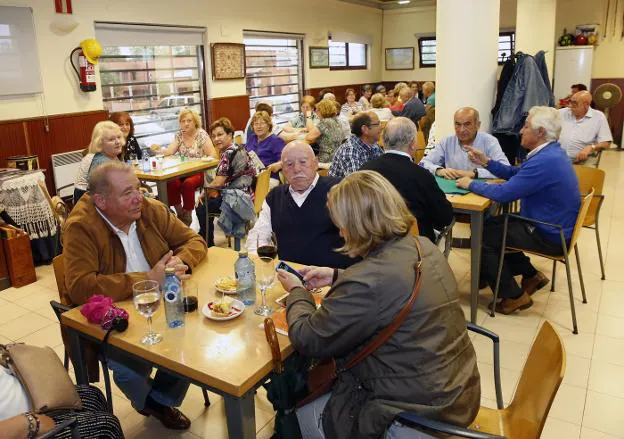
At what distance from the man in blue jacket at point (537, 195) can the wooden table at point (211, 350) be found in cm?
199

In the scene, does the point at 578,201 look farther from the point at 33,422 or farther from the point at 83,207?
the point at 33,422

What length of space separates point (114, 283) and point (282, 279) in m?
0.67

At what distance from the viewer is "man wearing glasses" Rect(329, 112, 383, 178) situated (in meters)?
3.96

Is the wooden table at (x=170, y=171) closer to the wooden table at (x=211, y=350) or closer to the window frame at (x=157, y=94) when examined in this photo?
the window frame at (x=157, y=94)

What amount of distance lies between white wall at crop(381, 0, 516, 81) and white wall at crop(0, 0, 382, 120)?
13.7 inches

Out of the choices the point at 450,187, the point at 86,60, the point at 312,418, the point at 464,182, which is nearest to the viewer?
the point at 312,418

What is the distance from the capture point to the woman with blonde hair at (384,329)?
5.00 ft

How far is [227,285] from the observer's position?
6.84ft

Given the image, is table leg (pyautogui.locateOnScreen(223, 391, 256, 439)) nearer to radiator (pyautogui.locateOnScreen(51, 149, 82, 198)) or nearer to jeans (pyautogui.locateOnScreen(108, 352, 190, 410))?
jeans (pyautogui.locateOnScreen(108, 352, 190, 410))

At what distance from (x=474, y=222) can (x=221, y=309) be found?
6.74ft

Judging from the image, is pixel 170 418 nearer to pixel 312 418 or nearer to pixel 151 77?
pixel 312 418

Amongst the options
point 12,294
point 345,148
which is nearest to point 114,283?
point 345,148

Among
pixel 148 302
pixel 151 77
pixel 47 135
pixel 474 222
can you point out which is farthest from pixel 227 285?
pixel 151 77

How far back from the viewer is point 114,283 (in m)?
2.07
